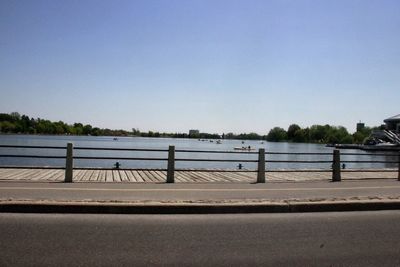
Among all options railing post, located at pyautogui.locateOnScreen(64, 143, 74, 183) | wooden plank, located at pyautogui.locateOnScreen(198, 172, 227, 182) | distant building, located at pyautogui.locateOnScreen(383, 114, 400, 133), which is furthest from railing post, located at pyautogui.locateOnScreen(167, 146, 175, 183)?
distant building, located at pyautogui.locateOnScreen(383, 114, 400, 133)

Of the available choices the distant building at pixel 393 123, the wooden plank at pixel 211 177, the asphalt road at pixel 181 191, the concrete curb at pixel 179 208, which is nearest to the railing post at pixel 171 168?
the asphalt road at pixel 181 191

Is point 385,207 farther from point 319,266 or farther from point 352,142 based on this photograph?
point 352,142

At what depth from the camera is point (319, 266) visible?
Answer: 545cm

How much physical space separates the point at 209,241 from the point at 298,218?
258cm

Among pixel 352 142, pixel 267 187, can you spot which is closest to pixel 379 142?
pixel 352 142

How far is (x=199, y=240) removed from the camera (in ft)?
21.6

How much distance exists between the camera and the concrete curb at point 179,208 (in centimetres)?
834

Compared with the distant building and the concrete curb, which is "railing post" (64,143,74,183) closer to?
the concrete curb

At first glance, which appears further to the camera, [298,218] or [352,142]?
[352,142]

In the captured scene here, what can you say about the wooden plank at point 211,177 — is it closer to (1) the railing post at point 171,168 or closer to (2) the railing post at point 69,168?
(1) the railing post at point 171,168

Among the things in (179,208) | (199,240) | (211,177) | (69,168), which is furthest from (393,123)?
(199,240)

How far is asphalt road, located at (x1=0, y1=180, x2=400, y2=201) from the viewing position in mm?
9828

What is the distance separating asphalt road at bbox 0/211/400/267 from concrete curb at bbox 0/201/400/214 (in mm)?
276

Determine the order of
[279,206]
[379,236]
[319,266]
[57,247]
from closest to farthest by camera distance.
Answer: [319,266] → [57,247] → [379,236] → [279,206]
